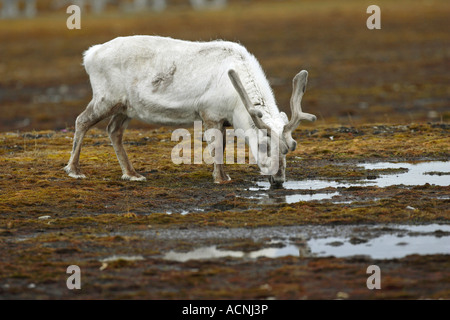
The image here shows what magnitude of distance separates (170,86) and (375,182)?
397cm

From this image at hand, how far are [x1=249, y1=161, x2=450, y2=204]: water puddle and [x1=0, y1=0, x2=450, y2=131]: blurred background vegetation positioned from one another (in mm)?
5426

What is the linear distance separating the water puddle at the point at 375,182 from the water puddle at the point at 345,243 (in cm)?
200

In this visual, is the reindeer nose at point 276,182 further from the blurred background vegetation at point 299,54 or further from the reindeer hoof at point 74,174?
the blurred background vegetation at point 299,54

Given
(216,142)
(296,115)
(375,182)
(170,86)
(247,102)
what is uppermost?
(170,86)

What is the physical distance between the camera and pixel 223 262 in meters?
8.76

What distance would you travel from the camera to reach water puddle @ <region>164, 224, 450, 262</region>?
29.5 feet

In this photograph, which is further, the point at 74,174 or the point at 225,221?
the point at 74,174

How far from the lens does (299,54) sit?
54.0 meters

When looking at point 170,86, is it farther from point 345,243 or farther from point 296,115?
point 345,243

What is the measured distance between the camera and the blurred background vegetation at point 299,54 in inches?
Answer: 1442

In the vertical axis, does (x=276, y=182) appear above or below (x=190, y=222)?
above

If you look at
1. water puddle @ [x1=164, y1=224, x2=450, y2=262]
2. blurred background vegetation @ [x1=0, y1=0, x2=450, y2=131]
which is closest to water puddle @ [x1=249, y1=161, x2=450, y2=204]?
water puddle @ [x1=164, y1=224, x2=450, y2=262]

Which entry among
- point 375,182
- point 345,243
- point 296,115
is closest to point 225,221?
point 345,243
